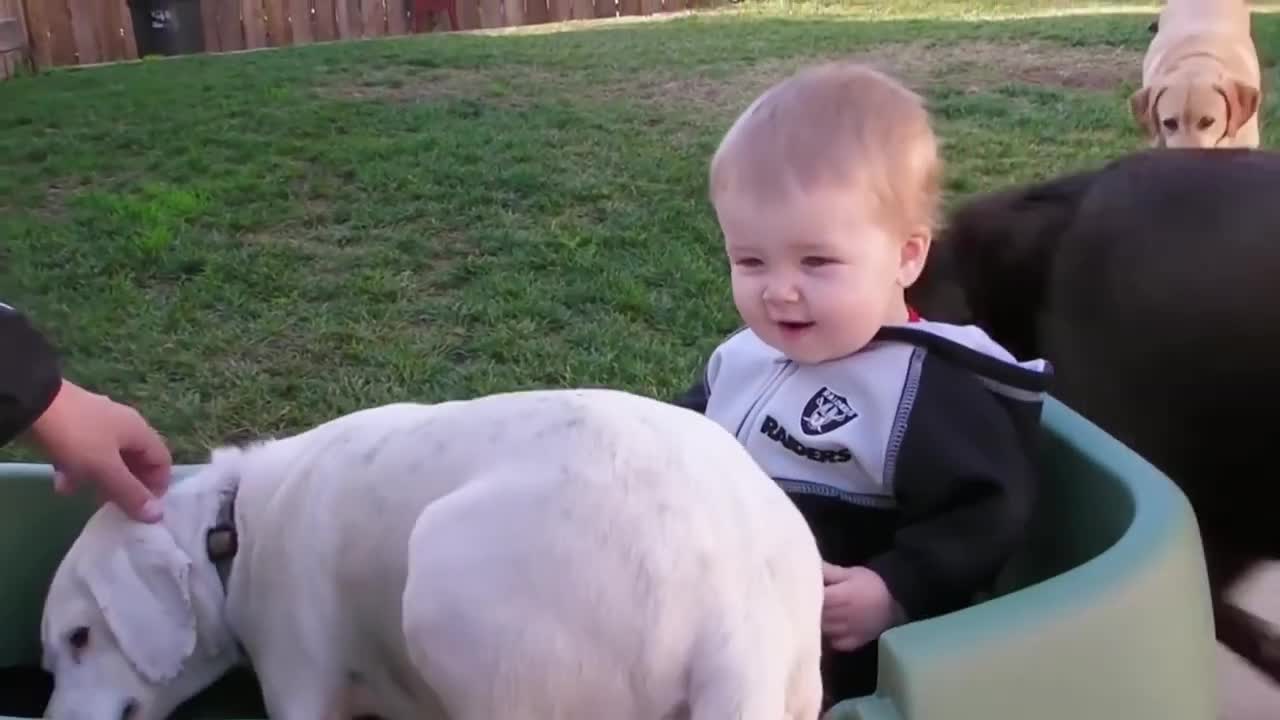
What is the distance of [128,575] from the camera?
6.11ft

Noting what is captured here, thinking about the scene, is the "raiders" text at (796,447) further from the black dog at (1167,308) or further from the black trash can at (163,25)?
the black trash can at (163,25)

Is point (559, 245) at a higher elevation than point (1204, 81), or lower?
lower

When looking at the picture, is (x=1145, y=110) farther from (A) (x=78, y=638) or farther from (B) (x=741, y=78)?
(A) (x=78, y=638)

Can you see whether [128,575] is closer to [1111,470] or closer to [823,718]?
[823,718]

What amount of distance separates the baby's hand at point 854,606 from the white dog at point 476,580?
0.89ft

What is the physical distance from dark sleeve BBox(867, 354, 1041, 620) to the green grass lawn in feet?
5.91

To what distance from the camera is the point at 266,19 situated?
1002 centimetres

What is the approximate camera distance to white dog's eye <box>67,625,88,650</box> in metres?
1.88

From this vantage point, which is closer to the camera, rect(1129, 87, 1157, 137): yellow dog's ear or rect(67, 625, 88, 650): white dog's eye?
rect(67, 625, 88, 650): white dog's eye

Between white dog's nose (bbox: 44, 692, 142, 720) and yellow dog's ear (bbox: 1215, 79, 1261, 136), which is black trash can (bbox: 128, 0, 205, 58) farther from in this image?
white dog's nose (bbox: 44, 692, 142, 720)

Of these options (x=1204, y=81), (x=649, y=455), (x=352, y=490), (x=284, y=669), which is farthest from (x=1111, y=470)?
(x=1204, y=81)

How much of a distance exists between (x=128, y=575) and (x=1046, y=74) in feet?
20.0

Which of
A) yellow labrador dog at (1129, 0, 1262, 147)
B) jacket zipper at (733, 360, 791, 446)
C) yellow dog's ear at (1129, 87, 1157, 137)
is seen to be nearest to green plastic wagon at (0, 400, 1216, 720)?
jacket zipper at (733, 360, 791, 446)

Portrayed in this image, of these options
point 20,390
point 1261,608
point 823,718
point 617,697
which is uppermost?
point 20,390
